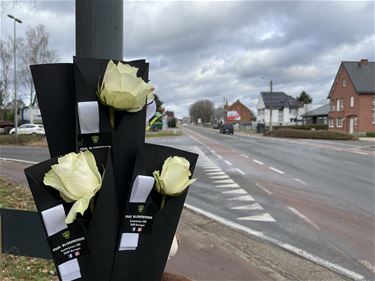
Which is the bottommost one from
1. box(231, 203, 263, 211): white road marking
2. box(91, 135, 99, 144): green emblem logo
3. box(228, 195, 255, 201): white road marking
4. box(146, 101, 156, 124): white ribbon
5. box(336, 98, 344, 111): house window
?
box(231, 203, 263, 211): white road marking

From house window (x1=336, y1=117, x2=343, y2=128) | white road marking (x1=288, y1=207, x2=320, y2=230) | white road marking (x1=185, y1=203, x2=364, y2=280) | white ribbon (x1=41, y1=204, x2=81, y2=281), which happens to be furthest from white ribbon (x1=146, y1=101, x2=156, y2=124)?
house window (x1=336, y1=117, x2=343, y2=128)

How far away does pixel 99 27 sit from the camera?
2.14 metres

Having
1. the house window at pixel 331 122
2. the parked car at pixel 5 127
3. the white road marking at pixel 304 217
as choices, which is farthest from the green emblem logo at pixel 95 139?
the house window at pixel 331 122

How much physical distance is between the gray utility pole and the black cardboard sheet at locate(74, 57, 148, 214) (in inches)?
16.7

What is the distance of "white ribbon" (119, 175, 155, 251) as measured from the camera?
1699 millimetres

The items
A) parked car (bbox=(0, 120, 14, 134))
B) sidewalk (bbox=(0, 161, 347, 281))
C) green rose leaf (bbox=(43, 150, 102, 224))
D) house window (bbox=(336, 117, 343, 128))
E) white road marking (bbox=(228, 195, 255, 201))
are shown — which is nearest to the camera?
green rose leaf (bbox=(43, 150, 102, 224))

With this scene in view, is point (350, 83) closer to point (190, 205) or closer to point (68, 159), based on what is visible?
point (190, 205)

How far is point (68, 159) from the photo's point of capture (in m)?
1.51

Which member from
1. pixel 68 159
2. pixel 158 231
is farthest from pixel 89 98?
pixel 158 231

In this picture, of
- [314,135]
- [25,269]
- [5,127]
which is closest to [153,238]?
[25,269]

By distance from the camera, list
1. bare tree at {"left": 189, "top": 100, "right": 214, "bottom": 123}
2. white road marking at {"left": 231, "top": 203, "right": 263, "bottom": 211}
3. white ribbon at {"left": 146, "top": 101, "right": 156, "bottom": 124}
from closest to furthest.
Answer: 1. white ribbon at {"left": 146, "top": 101, "right": 156, "bottom": 124}
2. white road marking at {"left": 231, "top": 203, "right": 263, "bottom": 211}
3. bare tree at {"left": 189, "top": 100, "right": 214, "bottom": 123}

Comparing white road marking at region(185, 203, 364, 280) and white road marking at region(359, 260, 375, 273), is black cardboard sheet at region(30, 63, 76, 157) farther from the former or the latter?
white road marking at region(359, 260, 375, 273)

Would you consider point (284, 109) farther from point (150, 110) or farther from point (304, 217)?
point (150, 110)

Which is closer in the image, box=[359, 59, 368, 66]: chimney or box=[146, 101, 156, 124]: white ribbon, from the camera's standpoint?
box=[146, 101, 156, 124]: white ribbon
